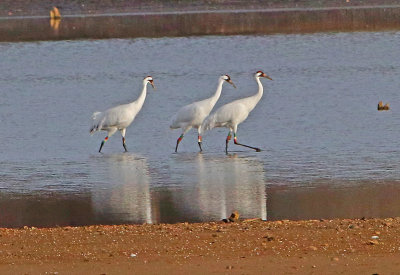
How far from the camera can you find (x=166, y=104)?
1922cm

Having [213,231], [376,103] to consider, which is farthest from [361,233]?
[376,103]

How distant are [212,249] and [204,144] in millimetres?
7462

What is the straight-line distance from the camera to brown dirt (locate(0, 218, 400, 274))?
719cm

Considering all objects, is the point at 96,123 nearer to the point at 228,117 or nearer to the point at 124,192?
the point at 228,117

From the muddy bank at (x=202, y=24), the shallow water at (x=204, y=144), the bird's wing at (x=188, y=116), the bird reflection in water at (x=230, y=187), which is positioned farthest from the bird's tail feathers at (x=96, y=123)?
the muddy bank at (x=202, y=24)

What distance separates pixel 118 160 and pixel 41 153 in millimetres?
1252

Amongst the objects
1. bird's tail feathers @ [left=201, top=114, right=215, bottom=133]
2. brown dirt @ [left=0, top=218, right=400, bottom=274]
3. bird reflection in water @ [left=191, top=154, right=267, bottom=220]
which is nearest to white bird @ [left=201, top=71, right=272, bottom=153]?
bird's tail feathers @ [left=201, top=114, right=215, bottom=133]

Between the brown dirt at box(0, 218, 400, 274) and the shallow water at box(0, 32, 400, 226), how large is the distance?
1111 millimetres

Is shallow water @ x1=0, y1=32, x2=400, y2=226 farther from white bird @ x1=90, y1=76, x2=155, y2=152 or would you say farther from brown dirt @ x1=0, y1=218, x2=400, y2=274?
brown dirt @ x1=0, y1=218, x2=400, y2=274

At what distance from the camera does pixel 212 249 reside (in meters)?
7.70

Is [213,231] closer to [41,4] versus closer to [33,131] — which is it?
[33,131]

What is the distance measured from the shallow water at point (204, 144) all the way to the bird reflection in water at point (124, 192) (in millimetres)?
20

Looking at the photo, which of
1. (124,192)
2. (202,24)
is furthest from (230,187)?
(202,24)

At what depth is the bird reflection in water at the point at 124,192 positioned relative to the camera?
9908 mm
